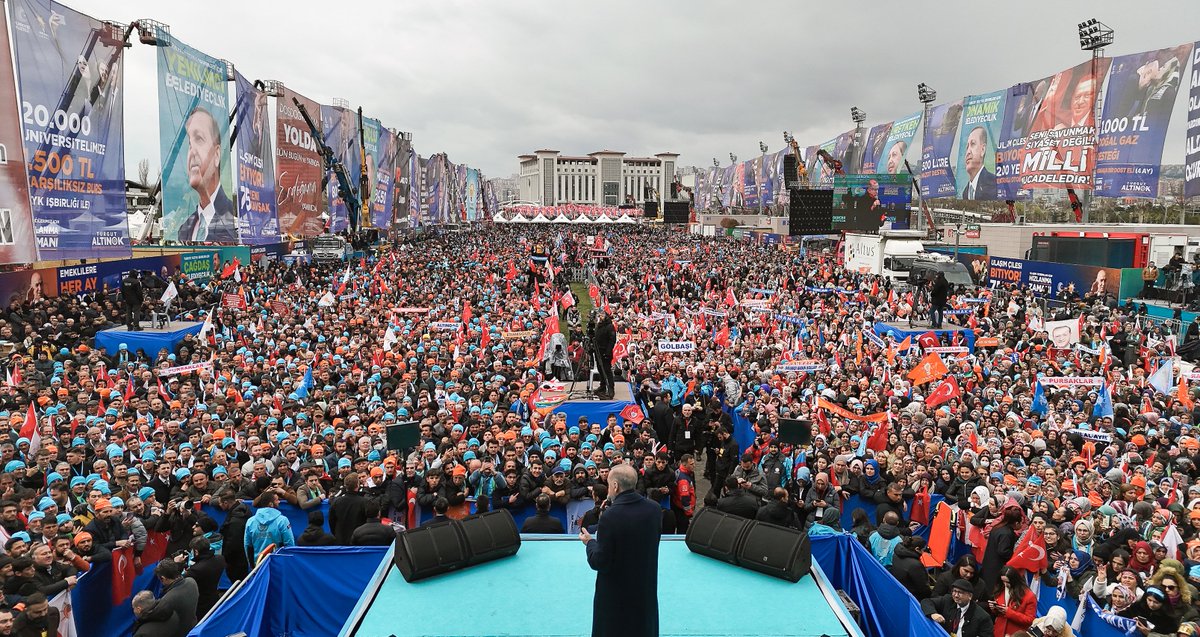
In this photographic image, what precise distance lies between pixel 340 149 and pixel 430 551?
39.5 metres

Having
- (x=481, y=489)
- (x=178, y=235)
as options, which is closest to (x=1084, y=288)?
(x=481, y=489)

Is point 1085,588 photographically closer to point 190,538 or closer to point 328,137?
point 190,538

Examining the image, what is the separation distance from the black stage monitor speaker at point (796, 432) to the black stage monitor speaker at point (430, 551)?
16.4 feet

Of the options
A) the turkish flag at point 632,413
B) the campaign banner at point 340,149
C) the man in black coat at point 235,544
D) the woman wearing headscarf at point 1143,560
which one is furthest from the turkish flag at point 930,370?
the campaign banner at point 340,149

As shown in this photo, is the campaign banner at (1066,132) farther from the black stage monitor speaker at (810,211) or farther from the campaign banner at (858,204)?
the black stage monitor speaker at (810,211)

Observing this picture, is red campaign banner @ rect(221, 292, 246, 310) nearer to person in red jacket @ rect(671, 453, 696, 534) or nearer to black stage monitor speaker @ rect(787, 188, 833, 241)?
person in red jacket @ rect(671, 453, 696, 534)

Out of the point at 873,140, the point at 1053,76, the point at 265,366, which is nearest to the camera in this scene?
the point at 265,366

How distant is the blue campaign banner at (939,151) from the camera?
39.8 metres

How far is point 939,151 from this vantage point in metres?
41.0

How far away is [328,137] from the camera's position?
3888 centimetres

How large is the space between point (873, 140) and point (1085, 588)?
4955 cm

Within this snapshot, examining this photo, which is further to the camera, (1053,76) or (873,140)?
(873,140)

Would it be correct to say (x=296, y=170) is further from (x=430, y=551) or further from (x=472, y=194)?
(x=472, y=194)

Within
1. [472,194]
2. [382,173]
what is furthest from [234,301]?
[472,194]
